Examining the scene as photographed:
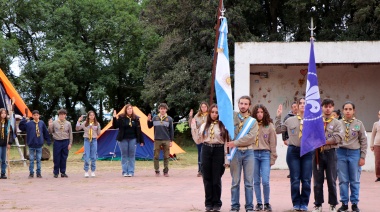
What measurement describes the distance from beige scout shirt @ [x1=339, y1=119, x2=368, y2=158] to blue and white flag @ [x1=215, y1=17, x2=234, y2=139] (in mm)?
1833

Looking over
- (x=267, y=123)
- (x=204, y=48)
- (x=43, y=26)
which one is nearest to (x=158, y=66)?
(x=204, y=48)

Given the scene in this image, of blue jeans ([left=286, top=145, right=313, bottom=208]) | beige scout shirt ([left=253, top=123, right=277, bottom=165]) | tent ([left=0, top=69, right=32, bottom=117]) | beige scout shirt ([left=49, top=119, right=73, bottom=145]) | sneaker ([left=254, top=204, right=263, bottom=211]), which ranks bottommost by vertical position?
sneaker ([left=254, top=204, right=263, bottom=211])

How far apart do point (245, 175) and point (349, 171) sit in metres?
1.67

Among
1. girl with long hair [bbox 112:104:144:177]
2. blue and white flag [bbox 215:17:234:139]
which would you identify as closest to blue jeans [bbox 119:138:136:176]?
girl with long hair [bbox 112:104:144:177]

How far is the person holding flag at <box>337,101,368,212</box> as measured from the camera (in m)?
11.4

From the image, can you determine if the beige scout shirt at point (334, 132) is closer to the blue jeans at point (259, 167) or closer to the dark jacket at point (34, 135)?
the blue jeans at point (259, 167)

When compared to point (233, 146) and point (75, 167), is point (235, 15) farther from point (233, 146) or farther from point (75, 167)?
Answer: point (233, 146)

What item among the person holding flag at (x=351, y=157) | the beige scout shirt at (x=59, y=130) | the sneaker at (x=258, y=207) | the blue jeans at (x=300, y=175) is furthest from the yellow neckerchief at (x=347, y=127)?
the beige scout shirt at (x=59, y=130)

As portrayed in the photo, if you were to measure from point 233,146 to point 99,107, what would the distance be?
39.7 m

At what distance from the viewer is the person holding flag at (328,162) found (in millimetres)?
10984

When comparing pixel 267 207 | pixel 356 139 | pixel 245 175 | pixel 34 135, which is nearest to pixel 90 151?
pixel 34 135

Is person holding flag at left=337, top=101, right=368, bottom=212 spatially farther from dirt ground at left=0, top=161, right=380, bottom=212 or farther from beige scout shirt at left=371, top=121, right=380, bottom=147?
beige scout shirt at left=371, top=121, right=380, bottom=147

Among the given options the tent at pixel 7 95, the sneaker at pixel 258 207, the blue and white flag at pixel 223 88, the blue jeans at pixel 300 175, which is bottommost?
the sneaker at pixel 258 207

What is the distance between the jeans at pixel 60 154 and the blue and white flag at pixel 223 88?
26.4ft
